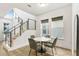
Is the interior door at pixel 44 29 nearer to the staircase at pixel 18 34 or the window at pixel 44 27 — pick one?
the window at pixel 44 27

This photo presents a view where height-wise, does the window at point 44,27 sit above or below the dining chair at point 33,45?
above

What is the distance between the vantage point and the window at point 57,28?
6.10 ft

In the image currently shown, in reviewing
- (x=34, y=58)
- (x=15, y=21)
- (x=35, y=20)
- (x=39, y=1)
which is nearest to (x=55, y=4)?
(x=39, y=1)

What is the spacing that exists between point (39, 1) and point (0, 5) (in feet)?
2.45

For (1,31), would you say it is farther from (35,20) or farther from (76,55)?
(76,55)

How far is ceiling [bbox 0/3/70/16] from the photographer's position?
6.05 feet

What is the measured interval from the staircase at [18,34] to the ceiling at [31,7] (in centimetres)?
20

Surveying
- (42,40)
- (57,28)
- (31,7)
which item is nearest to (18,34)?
(42,40)

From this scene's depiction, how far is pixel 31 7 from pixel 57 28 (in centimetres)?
66

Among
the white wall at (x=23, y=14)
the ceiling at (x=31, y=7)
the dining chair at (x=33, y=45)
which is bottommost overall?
the dining chair at (x=33, y=45)

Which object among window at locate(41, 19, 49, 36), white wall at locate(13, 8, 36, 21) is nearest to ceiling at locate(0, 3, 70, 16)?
white wall at locate(13, 8, 36, 21)

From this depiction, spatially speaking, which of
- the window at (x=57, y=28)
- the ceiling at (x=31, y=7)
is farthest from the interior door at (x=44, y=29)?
the ceiling at (x=31, y=7)

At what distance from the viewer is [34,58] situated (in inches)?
74.7

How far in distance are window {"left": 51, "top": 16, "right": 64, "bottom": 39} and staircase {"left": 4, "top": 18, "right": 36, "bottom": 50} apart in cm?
38
